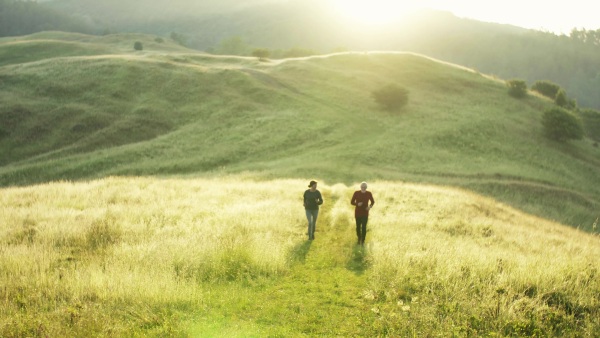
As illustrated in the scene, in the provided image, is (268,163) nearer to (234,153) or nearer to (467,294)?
(234,153)

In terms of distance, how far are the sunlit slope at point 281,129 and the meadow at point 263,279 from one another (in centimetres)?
1800

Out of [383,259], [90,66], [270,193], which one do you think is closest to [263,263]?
[383,259]

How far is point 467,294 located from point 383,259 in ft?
8.05

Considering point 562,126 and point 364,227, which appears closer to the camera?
point 364,227

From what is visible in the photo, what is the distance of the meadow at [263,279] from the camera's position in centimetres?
672

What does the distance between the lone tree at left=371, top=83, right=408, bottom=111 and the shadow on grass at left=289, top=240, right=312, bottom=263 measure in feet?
147

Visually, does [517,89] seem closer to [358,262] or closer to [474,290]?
[358,262]

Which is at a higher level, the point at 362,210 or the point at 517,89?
the point at 517,89

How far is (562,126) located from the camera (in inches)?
1923

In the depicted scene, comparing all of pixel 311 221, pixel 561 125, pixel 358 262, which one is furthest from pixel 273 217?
pixel 561 125

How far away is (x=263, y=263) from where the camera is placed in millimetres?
9531

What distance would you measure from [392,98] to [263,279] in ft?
162

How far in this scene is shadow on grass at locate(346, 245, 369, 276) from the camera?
10047 millimetres

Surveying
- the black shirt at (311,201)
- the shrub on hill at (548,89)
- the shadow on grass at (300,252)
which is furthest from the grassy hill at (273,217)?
the shrub on hill at (548,89)
